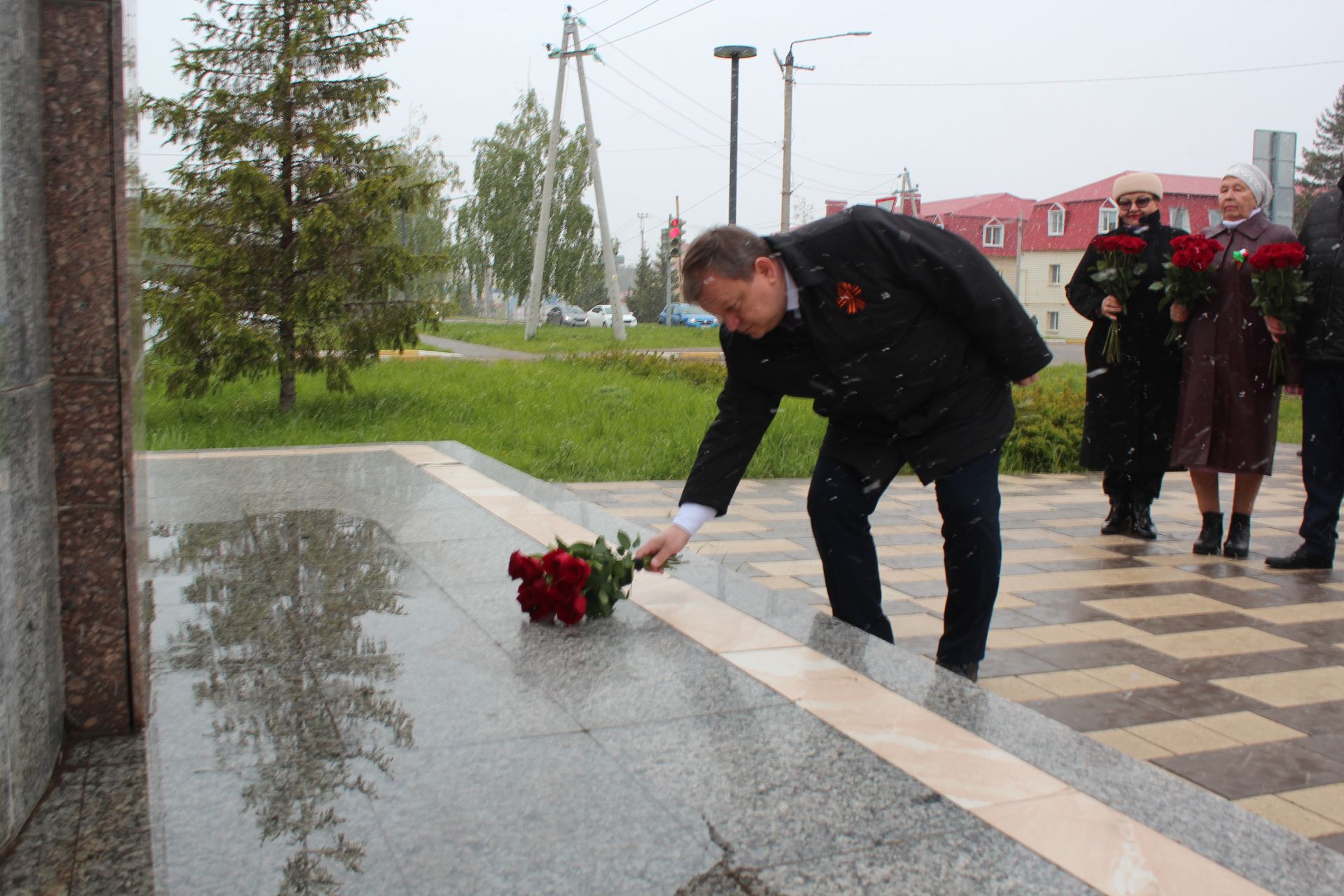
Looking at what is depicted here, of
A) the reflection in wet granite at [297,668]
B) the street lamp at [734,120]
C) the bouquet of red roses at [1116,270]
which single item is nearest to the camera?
the reflection in wet granite at [297,668]

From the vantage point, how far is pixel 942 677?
345cm

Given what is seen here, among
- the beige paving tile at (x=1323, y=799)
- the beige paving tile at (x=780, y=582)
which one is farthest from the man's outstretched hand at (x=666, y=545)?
the beige paving tile at (x=780, y=582)

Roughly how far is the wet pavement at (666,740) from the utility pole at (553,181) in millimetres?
27735

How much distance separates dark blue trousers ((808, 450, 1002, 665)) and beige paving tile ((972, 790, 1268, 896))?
1116mm

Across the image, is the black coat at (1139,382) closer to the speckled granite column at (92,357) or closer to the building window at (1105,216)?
the speckled granite column at (92,357)

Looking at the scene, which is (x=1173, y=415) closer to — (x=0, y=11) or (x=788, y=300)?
(x=788, y=300)

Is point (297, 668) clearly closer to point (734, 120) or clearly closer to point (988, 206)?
point (734, 120)

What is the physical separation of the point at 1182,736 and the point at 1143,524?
367cm

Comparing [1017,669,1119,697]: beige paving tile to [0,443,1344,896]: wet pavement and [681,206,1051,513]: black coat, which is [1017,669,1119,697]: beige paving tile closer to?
[0,443,1344,896]: wet pavement

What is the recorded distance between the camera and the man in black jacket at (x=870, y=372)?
3.47 meters

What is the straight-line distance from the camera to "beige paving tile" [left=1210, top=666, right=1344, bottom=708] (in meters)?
4.05

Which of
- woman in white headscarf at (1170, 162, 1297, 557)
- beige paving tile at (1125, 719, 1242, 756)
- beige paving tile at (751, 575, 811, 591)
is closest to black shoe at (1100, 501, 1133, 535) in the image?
woman in white headscarf at (1170, 162, 1297, 557)

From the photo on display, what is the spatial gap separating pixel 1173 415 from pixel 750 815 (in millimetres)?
5356

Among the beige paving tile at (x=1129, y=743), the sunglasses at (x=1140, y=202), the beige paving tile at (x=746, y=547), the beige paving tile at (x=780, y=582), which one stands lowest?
the beige paving tile at (x=1129, y=743)
